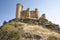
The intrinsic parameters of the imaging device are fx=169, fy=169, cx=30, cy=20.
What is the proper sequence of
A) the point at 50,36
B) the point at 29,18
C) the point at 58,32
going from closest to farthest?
the point at 50,36 → the point at 58,32 → the point at 29,18

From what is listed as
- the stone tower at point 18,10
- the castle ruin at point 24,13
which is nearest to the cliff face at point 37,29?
the stone tower at point 18,10

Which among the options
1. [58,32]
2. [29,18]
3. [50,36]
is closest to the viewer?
[50,36]

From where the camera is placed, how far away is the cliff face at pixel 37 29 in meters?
52.5

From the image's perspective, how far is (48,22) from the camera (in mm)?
66188

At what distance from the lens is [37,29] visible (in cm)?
5731

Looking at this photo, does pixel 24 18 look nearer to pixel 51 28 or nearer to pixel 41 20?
pixel 41 20

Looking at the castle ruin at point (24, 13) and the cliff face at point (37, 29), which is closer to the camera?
the cliff face at point (37, 29)

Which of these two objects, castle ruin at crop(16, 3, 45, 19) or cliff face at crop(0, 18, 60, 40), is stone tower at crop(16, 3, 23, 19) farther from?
cliff face at crop(0, 18, 60, 40)

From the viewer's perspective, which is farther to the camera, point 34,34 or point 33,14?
point 33,14

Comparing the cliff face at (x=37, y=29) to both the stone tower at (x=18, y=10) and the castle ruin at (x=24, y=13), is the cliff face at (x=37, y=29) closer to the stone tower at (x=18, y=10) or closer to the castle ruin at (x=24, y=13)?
the stone tower at (x=18, y=10)

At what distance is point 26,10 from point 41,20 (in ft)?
23.9

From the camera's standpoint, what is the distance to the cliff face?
52.5 metres

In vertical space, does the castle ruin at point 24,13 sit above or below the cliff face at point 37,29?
above

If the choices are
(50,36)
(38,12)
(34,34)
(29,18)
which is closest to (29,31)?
(34,34)
